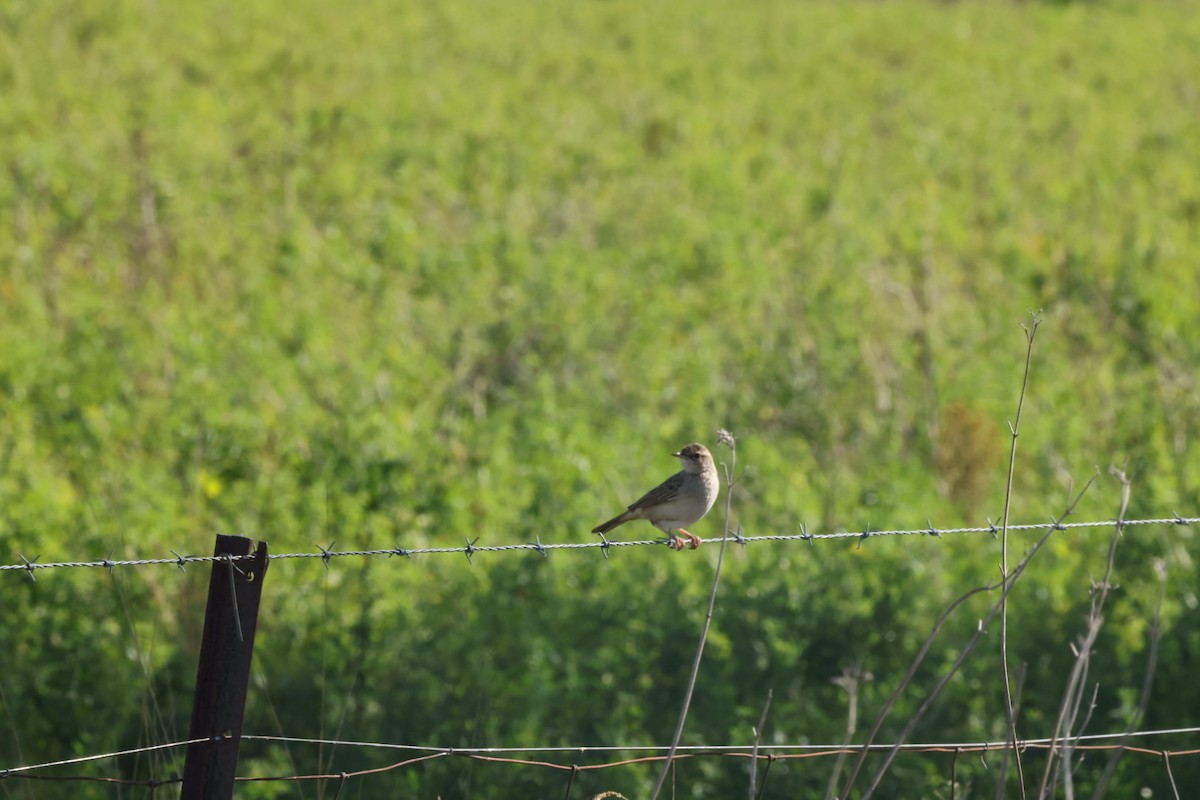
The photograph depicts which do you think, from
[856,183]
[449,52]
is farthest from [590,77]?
[856,183]

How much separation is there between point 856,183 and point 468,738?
1351cm

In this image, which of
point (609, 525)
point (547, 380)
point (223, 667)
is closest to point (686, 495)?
point (609, 525)

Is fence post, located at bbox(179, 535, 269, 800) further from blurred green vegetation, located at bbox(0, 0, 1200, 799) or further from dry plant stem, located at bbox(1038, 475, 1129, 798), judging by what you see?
dry plant stem, located at bbox(1038, 475, 1129, 798)

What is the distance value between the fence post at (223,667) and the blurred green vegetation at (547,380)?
2.97 ft

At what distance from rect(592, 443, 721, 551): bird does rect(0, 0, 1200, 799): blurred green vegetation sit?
1038mm

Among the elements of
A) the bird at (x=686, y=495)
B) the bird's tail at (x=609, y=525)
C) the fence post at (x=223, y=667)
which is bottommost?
the fence post at (x=223, y=667)

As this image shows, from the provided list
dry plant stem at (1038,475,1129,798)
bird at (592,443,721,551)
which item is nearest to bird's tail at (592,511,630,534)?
bird at (592,443,721,551)

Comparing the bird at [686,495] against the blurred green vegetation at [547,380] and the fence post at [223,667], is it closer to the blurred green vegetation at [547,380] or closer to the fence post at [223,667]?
the blurred green vegetation at [547,380]

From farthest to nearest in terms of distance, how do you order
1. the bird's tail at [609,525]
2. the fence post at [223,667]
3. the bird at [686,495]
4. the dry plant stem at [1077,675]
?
the bird at [686,495] < the bird's tail at [609,525] < the fence post at [223,667] < the dry plant stem at [1077,675]

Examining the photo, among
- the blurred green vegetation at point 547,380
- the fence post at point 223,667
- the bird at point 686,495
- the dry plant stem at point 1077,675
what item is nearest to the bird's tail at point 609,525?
the bird at point 686,495

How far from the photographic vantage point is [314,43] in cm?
2298

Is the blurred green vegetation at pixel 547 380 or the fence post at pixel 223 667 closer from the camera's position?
the fence post at pixel 223 667

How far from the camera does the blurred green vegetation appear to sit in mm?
6668

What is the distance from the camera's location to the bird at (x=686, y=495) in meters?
5.62
